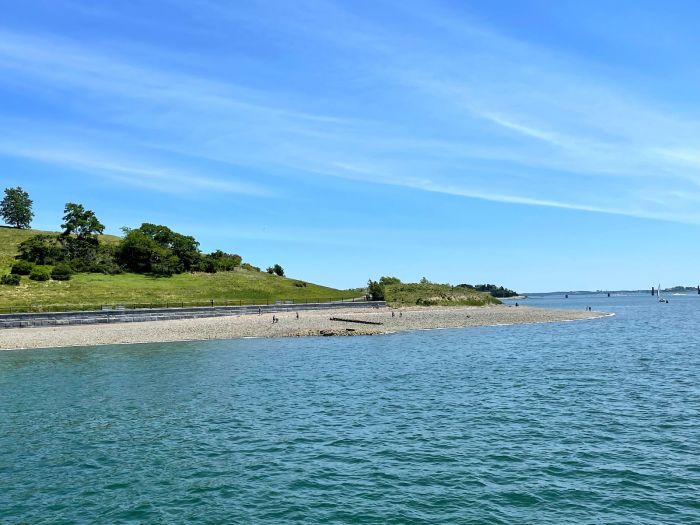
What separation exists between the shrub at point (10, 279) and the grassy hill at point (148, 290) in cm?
114

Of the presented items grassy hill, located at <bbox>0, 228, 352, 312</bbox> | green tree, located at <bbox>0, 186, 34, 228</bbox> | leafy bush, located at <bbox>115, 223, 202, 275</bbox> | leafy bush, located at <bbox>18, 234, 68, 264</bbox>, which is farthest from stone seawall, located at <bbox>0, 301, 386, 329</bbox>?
green tree, located at <bbox>0, 186, 34, 228</bbox>

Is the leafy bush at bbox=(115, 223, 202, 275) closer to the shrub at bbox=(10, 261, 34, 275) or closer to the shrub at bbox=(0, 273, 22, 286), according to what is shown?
the shrub at bbox=(10, 261, 34, 275)

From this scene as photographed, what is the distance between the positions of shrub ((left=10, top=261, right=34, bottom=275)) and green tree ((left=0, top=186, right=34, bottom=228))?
65.6 meters

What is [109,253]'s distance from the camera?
11762cm

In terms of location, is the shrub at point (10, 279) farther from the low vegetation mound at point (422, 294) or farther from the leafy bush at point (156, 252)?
the low vegetation mound at point (422, 294)

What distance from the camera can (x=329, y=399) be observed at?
28734 millimetres

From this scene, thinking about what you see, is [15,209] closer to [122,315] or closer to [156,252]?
[156,252]

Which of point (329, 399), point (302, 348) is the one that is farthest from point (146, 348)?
point (329, 399)

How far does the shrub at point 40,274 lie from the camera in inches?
3760

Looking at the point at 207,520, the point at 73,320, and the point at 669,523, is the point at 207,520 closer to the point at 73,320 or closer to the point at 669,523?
the point at 669,523

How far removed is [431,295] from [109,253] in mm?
74387

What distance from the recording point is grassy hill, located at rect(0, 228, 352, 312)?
282ft

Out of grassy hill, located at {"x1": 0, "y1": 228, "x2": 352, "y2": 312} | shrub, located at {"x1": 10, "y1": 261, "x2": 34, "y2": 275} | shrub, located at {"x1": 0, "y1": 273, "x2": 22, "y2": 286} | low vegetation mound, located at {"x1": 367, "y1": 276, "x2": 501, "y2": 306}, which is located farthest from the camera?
low vegetation mound, located at {"x1": 367, "y1": 276, "x2": 501, "y2": 306}

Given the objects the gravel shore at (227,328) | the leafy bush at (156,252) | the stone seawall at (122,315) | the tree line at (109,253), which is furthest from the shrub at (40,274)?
the gravel shore at (227,328)
